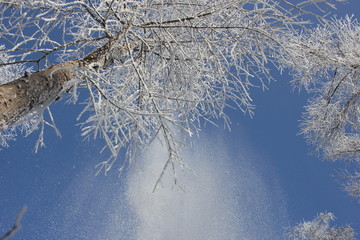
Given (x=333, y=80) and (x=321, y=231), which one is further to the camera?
(x=321, y=231)

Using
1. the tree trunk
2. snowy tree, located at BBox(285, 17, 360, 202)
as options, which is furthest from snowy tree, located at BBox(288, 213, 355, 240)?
the tree trunk

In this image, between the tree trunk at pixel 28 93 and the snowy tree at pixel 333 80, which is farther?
the snowy tree at pixel 333 80

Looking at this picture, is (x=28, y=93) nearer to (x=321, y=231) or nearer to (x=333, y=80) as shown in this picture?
(x=333, y=80)

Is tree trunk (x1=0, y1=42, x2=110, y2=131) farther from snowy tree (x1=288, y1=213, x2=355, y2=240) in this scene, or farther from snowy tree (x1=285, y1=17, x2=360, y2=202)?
snowy tree (x1=288, y1=213, x2=355, y2=240)

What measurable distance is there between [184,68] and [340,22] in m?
3.78

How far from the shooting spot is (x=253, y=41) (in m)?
3.09

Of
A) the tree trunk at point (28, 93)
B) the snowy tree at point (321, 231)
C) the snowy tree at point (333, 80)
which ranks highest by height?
the tree trunk at point (28, 93)

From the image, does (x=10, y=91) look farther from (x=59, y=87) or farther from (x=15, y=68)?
(x=15, y=68)

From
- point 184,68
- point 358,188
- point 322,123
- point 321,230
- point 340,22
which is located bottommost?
point 321,230

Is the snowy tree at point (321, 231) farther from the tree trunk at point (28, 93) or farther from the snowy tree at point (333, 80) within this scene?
the tree trunk at point (28, 93)

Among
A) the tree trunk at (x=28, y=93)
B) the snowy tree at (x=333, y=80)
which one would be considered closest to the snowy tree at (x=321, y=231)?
the snowy tree at (x=333, y=80)

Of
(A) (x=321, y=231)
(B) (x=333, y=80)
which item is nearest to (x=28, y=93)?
(B) (x=333, y=80)

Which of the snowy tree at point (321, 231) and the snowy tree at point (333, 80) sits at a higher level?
the snowy tree at point (333, 80)

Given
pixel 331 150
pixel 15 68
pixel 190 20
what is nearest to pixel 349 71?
pixel 331 150
